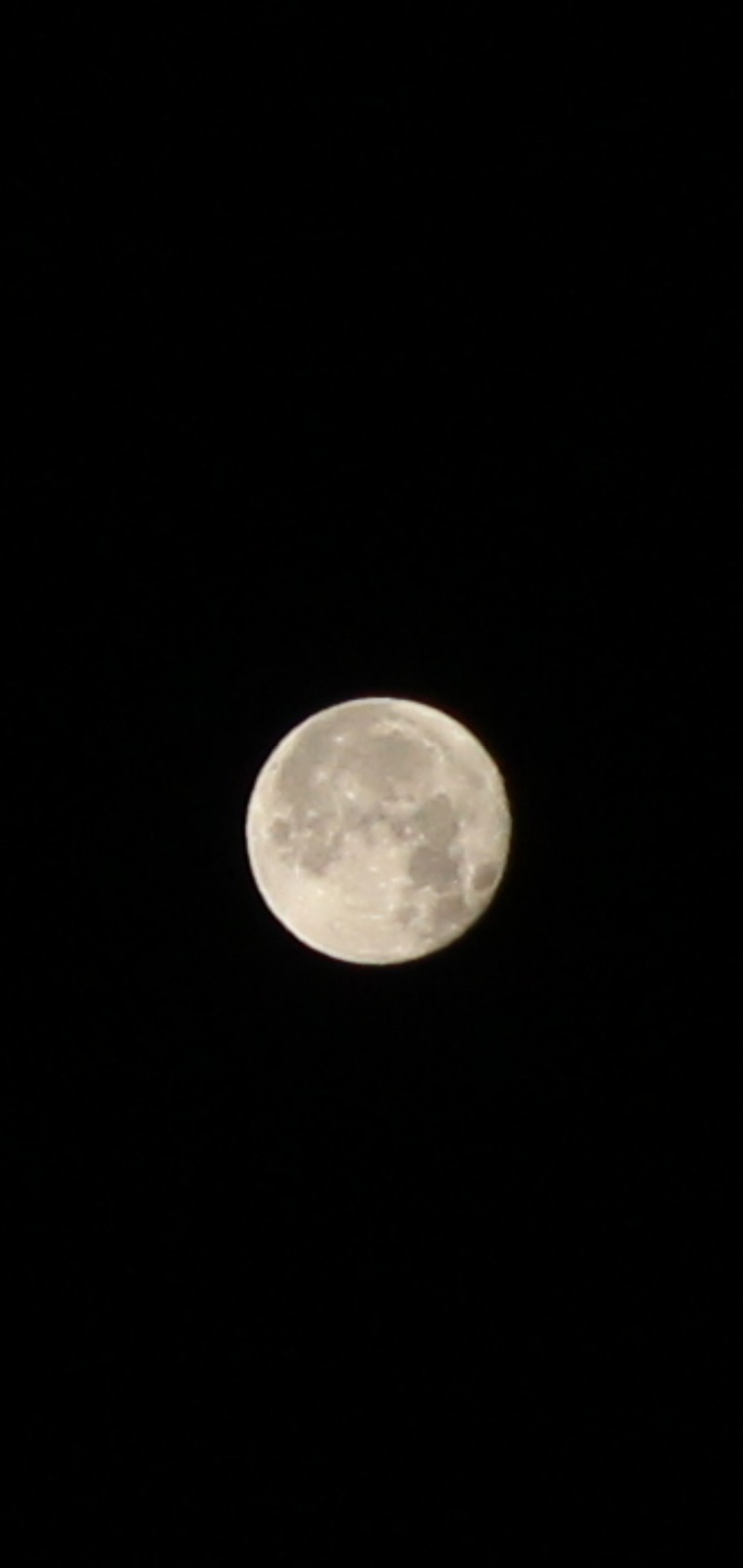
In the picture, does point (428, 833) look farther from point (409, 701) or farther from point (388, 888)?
point (409, 701)

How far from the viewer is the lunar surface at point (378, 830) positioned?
566 centimetres

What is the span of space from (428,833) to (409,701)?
23.0 inches

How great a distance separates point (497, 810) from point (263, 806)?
29.7 inches

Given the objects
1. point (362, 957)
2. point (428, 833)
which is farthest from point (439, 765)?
point (362, 957)

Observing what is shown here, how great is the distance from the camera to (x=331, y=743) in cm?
585

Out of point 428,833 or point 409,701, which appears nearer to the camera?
point 428,833

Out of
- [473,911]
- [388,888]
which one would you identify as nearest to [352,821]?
[388,888]

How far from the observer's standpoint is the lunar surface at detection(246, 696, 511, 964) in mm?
5664

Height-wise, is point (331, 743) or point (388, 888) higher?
point (331, 743)

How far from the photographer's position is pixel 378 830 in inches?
222

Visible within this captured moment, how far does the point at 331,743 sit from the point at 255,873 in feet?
1.75

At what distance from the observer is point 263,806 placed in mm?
5949

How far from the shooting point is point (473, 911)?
601 centimetres

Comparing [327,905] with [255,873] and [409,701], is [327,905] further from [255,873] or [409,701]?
[409,701]
